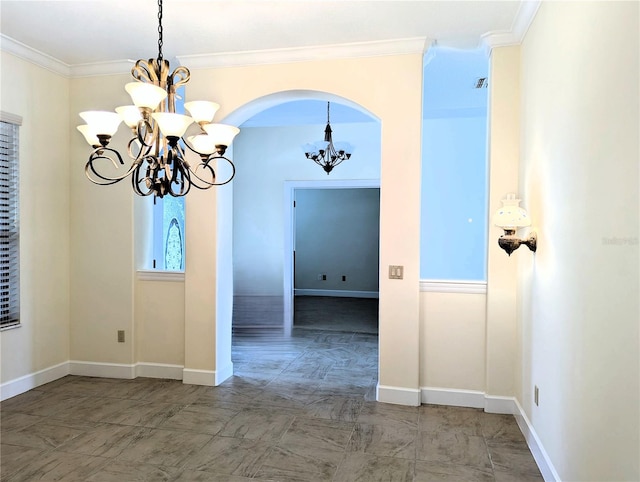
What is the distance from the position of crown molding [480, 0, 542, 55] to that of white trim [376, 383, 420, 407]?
2.70 metres

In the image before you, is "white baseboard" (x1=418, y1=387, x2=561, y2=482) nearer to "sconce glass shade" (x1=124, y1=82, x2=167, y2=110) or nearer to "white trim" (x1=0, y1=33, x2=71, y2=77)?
"sconce glass shade" (x1=124, y1=82, x2=167, y2=110)

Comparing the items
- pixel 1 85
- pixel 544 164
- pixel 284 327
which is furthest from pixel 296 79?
pixel 284 327

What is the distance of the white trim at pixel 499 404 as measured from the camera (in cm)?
337

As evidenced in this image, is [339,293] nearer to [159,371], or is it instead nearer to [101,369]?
[159,371]

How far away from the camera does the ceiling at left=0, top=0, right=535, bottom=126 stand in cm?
296

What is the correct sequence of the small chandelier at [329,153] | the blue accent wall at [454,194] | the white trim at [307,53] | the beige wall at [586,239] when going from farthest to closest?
the blue accent wall at [454,194]
the small chandelier at [329,153]
the white trim at [307,53]
the beige wall at [586,239]

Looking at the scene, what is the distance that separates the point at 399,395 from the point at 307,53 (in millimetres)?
2823

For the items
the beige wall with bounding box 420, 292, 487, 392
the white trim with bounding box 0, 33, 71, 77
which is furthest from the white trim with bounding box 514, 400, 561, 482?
the white trim with bounding box 0, 33, 71, 77

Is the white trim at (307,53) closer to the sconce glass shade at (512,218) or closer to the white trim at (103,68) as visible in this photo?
the white trim at (103,68)

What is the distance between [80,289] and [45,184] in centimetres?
99

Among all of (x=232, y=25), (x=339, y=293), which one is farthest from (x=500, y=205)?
(x=339, y=293)

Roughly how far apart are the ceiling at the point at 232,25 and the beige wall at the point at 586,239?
1.91ft

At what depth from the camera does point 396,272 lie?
3555 millimetres

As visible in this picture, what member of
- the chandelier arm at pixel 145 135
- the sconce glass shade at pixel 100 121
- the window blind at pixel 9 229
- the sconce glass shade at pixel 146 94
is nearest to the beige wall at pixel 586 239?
the sconce glass shade at pixel 146 94
